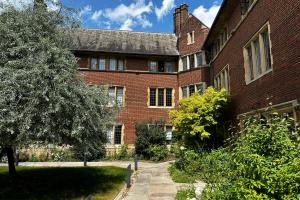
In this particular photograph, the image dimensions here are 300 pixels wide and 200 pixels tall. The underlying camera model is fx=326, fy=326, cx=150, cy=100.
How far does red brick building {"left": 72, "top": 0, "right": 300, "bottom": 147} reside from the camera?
11727 millimetres

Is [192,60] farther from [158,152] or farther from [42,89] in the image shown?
[42,89]

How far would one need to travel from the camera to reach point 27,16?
39.9 feet

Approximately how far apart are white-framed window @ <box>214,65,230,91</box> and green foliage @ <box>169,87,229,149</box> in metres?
1.23

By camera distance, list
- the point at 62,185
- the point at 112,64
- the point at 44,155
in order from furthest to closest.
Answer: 1. the point at 112,64
2. the point at 44,155
3. the point at 62,185

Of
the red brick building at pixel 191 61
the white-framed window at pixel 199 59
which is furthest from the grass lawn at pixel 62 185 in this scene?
the white-framed window at pixel 199 59

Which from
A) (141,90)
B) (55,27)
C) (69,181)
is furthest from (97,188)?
(141,90)

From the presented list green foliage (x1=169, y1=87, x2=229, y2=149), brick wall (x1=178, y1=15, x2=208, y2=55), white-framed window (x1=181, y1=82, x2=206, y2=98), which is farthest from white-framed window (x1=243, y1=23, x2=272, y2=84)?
brick wall (x1=178, y1=15, x2=208, y2=55)

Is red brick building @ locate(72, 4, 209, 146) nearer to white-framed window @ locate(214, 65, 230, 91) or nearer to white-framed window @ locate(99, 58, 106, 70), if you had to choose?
white-framed window @ locate(99, 58, 106, 70)

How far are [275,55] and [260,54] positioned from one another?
186 cm

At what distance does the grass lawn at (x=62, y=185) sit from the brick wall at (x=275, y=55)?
669cm

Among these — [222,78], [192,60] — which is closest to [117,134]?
[192,60]

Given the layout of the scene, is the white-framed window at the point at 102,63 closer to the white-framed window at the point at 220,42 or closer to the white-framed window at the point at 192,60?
the white-framed window at the point at 192,60

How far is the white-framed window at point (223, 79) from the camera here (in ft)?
62.3

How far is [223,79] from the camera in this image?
2023 centimetres
